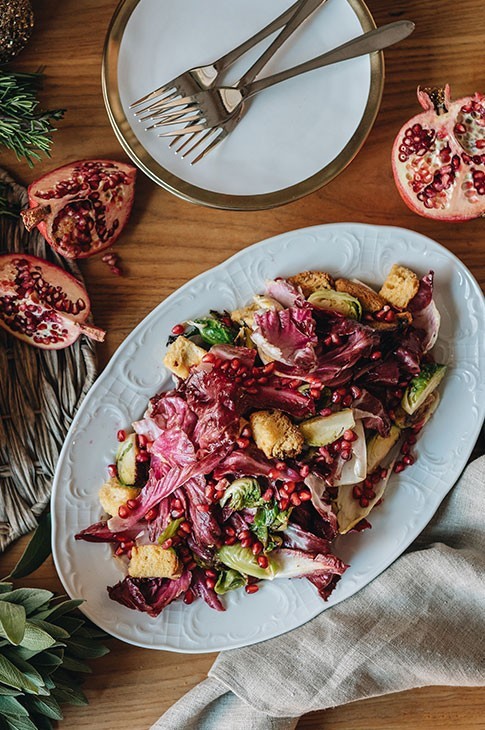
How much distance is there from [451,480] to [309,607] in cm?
60

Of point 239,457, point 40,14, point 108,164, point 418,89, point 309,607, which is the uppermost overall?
point 40,14

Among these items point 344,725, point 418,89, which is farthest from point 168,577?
point 418,89

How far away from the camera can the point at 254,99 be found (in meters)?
2.40

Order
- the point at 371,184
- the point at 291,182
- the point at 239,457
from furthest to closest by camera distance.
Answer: the point at 371,184 → the point at 291,182 → the point at 239,457

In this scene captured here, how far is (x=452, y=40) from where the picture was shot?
258 centimetres

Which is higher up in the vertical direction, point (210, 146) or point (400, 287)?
point (210, 146)

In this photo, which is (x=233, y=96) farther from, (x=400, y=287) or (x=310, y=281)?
(x=400, y=287)

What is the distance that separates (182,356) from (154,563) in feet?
2.01

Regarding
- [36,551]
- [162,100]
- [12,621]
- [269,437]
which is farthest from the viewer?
[36,551]

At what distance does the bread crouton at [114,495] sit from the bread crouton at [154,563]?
0.14 meters

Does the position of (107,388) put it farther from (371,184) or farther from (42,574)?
(371,184)

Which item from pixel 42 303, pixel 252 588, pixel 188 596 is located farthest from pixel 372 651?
pixel 42 303

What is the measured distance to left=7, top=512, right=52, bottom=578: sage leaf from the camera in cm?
243

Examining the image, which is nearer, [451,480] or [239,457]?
[239,457]
